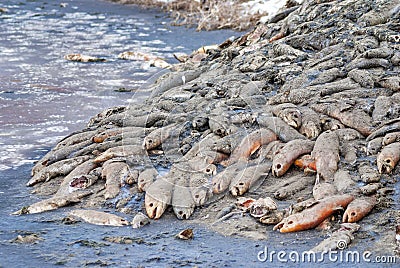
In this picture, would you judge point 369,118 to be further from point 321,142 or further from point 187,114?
point 187,114

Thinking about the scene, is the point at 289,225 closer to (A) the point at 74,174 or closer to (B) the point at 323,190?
(B) the point at 323,190

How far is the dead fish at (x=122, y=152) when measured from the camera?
274 inches

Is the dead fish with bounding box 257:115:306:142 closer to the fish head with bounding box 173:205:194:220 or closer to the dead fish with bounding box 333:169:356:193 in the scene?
the dead fish with bounding box 333:169:356:193

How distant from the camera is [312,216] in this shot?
17.4ft

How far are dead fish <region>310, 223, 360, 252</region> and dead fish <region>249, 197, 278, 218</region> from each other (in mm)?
657

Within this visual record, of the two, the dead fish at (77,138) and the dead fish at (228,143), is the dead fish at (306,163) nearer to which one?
the dead fish at (228,143)

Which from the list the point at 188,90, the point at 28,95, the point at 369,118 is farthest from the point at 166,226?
the point at 28,95

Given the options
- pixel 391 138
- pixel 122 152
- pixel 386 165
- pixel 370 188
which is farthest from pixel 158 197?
pixel 391 138

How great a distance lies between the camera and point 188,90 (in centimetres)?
826

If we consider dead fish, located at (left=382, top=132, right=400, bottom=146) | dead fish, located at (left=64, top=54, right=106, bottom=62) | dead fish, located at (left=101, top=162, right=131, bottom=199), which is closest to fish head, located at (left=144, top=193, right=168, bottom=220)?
dead fish, located at (left=101, top=162, right=131, bottom=199)

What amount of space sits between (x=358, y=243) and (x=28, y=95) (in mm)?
8287

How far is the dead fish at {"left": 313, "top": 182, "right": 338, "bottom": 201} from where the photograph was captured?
5.54 m

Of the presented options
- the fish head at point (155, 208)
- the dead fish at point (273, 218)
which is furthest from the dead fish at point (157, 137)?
the dead fish at point (273, 218)

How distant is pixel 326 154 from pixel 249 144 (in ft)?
2.66
